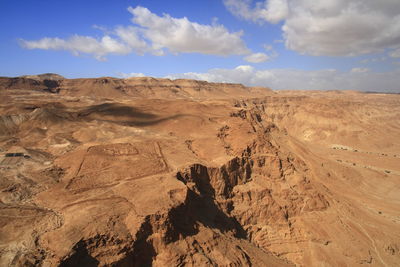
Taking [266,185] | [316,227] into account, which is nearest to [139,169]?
[266,185]

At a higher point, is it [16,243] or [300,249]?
[16,243]

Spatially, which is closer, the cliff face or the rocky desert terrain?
the rocky desert terrain

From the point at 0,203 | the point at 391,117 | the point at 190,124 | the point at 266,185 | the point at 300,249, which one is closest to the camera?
the point at 0,203

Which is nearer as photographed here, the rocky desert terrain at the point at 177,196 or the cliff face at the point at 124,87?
the rocky desert terrain at the point at 177,196

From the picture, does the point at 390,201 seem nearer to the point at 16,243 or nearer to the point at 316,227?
the point at 316,227

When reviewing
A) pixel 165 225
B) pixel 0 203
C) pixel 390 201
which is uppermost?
pixel 0 203

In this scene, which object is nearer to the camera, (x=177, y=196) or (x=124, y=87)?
(x=177, y=196)

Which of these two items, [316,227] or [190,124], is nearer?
[316,227]

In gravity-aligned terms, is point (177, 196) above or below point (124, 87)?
below
